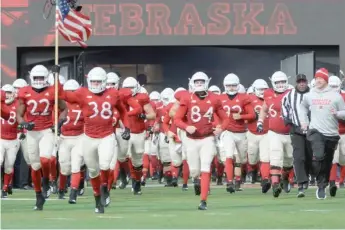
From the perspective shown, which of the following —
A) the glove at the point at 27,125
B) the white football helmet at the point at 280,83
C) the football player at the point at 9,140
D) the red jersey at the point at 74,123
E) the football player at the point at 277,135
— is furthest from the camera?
the football player at the point at 9,140

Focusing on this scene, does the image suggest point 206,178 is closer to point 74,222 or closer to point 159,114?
point 74,222

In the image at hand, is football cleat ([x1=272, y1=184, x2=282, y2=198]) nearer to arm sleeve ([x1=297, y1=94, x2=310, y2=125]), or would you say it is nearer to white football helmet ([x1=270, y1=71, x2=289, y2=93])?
arm sleeve ([x1=297, y1=94, x2=310, y2=125])

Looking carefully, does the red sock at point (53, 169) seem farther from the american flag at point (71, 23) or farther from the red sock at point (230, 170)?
the american flag at point (71, 23)

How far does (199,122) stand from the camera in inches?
771

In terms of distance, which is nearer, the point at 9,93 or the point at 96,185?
the point at 96,185

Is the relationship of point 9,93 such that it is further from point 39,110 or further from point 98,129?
point 98,129

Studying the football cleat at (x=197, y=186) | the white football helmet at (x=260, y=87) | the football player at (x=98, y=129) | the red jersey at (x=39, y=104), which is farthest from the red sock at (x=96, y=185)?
the white football helmet at (x=260, y=87)

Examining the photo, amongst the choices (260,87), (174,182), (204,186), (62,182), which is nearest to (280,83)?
(260,87)

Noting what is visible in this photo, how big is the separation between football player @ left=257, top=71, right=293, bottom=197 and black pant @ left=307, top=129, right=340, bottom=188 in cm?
118

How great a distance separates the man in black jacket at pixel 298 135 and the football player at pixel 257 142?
66.2 inches

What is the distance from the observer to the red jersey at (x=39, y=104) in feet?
66.6

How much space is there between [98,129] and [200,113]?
70.9 inches

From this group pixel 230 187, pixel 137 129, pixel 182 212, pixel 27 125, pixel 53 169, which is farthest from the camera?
pixel 137 129

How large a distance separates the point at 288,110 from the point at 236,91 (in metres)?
3.30
